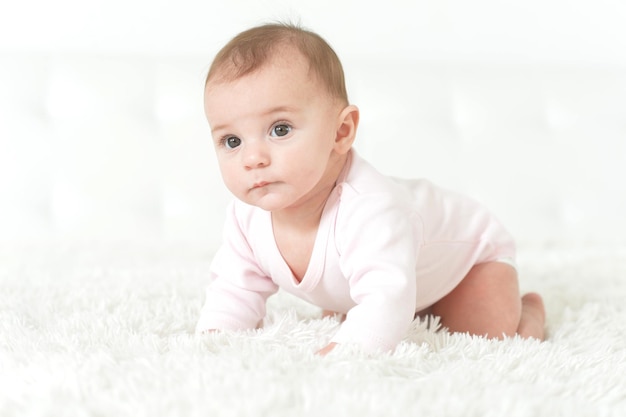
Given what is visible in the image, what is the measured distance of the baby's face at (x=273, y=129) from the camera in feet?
3.28

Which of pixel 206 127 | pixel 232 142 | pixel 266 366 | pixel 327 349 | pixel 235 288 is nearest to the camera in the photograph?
pixel 266 366

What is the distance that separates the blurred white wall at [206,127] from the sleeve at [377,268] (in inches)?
41.7

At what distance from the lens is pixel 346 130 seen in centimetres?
109

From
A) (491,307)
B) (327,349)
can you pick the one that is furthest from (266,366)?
(491,307)

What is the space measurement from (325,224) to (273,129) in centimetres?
17

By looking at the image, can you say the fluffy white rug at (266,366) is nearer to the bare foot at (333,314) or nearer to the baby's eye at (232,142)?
the bare foot at (333,314)

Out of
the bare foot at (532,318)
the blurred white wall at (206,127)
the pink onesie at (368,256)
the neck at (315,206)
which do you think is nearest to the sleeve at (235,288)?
the pink onesie at (368,256)

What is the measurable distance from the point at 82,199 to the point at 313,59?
3.98 ft

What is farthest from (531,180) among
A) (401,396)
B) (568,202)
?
(401,396)

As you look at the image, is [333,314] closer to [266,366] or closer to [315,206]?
[315,206]

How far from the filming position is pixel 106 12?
7.48 feet

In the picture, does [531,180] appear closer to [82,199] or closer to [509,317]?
[509,317]

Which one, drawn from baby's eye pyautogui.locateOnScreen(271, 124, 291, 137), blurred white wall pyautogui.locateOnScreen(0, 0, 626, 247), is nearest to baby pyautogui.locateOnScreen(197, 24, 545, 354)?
baby's eye pyautogui.locateOnScreen(271, 124, 291, 137)

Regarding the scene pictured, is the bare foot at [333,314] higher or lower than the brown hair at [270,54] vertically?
lower
